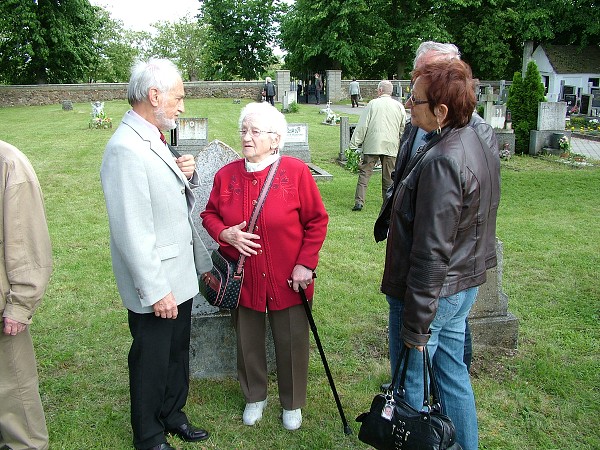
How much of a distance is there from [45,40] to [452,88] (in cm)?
3914

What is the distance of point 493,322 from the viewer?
4359 mm

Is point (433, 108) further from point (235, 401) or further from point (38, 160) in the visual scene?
point (38, 160)

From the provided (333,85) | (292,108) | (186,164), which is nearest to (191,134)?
(186,164)

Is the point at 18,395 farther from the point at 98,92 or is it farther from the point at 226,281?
the point at 98,92

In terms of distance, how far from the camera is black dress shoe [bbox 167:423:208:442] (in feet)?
11.1

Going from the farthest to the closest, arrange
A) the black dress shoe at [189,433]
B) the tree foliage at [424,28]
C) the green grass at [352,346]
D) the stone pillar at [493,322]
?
1. the tree foliage at [424,28]
2. the stone pillar at [493,322]
3. the green grass at [352,346]
4. the black dress shoe at [189,433]

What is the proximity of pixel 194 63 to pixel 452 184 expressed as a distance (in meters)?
58.0

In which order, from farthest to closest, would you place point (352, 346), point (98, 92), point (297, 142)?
1. point (98, 92)
2. point (297, 142)
3. point (352, 346)

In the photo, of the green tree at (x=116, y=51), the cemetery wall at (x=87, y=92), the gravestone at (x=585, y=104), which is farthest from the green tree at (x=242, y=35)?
the gravestone at (x=585, y=104)

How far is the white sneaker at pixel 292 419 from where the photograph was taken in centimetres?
349

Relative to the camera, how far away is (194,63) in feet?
187

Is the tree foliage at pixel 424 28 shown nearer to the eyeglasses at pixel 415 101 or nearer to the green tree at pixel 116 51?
the green tree at pixel 116 51

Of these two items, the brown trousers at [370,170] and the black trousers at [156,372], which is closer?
the black trousers at [156,372]

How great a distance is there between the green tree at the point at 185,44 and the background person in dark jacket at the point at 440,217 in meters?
54.1
